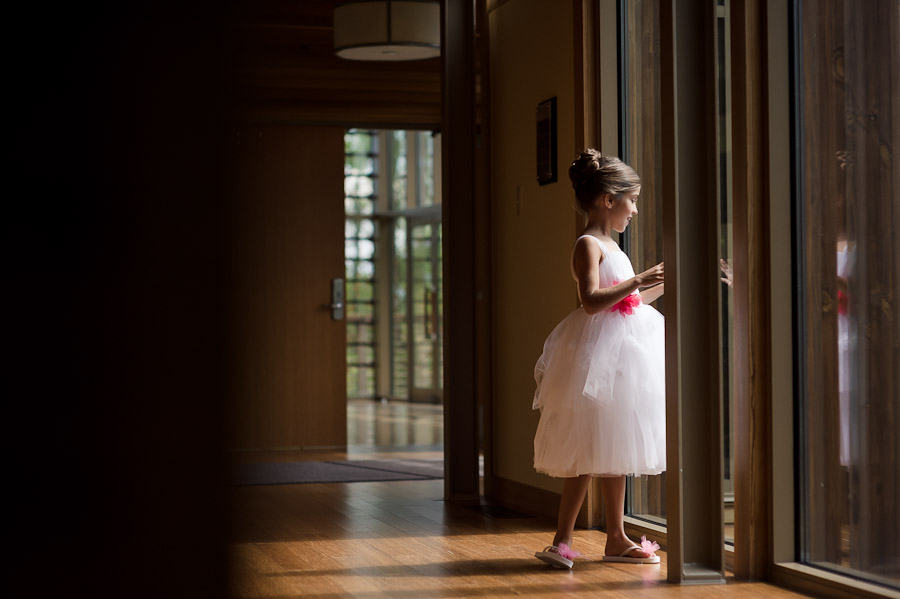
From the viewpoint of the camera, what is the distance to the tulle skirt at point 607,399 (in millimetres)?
3275

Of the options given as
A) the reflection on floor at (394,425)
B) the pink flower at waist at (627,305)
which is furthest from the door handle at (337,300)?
the pink flower at waist at (627,305)

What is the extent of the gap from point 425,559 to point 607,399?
2.74ft

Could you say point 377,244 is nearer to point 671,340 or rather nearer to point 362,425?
point 362,425

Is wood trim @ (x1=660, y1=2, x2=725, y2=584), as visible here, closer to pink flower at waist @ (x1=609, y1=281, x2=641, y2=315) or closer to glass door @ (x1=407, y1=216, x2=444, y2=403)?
pink flower at waist @ (x1=609, y1=281, x2=641, y2=315)

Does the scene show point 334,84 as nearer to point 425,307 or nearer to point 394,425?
point 394,425

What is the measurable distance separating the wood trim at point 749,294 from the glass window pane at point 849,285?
0.35ft

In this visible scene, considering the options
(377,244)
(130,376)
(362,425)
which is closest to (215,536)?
(130,376)

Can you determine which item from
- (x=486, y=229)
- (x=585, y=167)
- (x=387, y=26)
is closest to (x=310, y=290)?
(x=387, y=26)

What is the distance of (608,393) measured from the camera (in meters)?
3.29

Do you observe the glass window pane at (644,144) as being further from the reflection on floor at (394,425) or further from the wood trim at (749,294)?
the reflection on floor at (394,425)

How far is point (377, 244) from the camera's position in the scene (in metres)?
14.7

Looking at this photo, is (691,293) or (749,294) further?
(691,293)

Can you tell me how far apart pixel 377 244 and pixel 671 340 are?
11687 millimetres

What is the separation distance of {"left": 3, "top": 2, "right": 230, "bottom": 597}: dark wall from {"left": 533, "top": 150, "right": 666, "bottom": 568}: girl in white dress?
290 cm
